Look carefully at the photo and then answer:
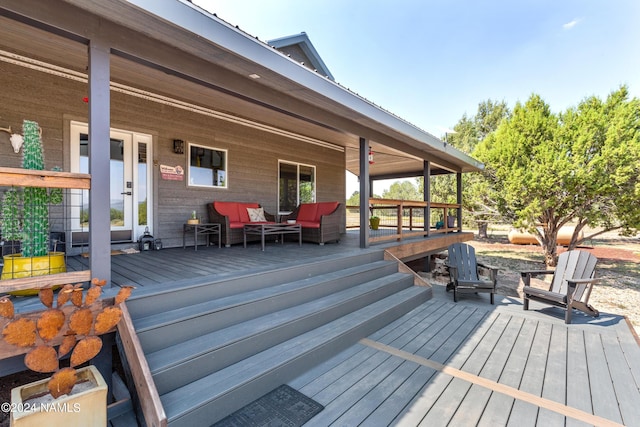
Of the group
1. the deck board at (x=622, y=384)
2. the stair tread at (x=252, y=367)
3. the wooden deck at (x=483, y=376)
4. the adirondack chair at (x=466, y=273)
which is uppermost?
the adirondack chair at (x=466, y=273)

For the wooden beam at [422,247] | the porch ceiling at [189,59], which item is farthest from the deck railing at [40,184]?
the wooden beam at [422,247]

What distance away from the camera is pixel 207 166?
5988 mm

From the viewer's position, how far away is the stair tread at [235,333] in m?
2.03

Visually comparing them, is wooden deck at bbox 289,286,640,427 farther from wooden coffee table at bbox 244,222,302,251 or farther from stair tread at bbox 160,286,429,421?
wooden coffee table at bbox 244,222,302,251

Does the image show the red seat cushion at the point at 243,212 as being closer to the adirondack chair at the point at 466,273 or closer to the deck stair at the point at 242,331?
the deck stair at the point at 242,331

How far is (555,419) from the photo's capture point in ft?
6.61

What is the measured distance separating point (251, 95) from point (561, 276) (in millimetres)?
4939

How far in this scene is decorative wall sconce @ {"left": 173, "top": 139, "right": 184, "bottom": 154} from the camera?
5453mm

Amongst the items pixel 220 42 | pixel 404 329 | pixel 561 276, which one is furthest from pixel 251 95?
pixel 561 276

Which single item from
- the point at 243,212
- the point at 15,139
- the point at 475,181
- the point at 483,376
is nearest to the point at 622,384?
the point at 483,376

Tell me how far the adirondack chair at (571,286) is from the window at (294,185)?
5135 millimetres

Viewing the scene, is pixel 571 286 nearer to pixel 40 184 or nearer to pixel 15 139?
pixel 40 184

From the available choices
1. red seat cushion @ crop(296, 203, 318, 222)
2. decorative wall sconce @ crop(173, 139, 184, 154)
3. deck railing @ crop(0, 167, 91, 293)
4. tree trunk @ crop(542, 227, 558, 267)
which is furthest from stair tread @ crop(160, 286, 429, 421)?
tree trunk @ crop(542, 227, 558, 267)

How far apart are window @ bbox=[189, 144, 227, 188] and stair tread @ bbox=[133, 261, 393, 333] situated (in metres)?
3.41
